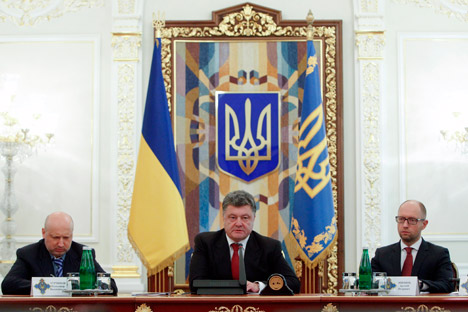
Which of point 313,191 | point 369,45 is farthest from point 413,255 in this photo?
point 369,45

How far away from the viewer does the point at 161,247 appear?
16.8 feet

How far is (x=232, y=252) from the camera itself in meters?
4.57

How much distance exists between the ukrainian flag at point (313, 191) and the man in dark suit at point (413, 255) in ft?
2.35

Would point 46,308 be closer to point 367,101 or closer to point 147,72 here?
point 147,72

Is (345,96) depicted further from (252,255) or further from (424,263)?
(252,255)

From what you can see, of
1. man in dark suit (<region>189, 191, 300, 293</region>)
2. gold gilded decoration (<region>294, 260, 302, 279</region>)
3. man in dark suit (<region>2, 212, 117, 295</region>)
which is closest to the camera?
man in dark suit (<region>189, 191, 300, 293</region>)

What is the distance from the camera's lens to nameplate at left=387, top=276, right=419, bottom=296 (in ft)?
12.6

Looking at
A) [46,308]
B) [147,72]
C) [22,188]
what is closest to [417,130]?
[147,72]

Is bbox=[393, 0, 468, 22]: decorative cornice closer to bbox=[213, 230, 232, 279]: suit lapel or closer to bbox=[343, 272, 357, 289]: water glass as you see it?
bbox=[213, 230, 232, 279]: suit lapel

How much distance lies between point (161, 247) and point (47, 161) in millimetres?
2087

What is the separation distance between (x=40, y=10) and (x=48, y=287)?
3772 millimetres

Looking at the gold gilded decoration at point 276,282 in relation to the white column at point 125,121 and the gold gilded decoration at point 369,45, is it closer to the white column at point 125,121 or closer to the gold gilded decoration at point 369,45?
the white column at point 125,121

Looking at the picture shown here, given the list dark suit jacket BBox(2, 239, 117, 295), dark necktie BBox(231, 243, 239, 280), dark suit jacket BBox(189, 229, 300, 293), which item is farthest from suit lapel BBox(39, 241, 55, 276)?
dark necktie BBox(231, 243, 239, 280)

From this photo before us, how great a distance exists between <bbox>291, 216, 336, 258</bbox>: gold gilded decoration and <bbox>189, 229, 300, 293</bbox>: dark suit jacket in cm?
92
